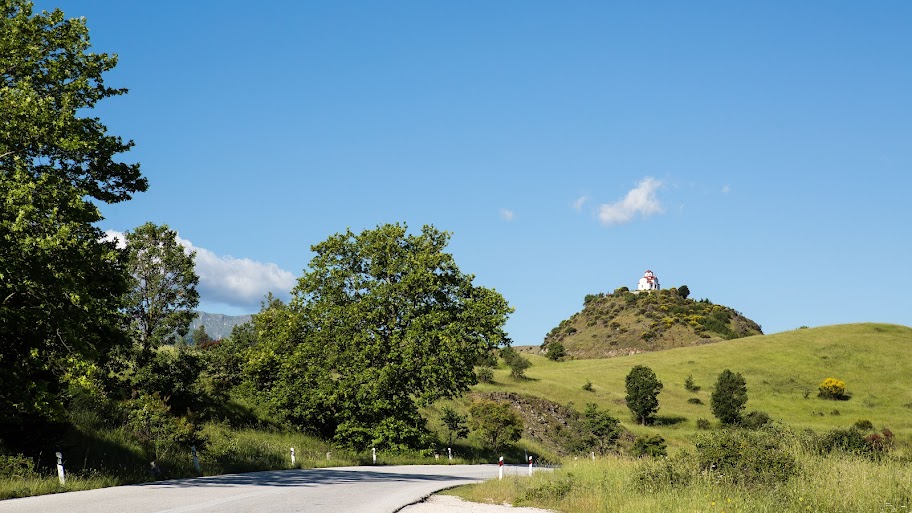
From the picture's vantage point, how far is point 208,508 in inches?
509

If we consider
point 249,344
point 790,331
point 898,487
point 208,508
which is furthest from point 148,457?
point 790,331

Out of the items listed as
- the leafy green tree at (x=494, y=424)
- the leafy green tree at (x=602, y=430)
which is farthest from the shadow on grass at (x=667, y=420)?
the leafy green tree at (x=494, y=424)

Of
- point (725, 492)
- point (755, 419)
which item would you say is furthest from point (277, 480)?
point (755, 419)

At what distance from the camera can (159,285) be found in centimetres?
3612

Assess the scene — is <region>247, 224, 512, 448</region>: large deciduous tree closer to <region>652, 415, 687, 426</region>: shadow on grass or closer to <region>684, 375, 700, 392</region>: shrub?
<region>652, 415, 687, 426</region>: shadow on grass

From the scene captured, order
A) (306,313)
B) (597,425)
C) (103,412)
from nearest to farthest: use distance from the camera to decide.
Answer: (103,412) → (306,313) → (597,425)

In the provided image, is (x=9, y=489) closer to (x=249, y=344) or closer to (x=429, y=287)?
(x=429, y=287)

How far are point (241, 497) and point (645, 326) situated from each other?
15381 cm

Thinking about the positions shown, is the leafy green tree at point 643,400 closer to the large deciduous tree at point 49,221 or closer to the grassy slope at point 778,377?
the grassy slope at point 778,377

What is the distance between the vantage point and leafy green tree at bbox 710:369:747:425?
7481 centimetres

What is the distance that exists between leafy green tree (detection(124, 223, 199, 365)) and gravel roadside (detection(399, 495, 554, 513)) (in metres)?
23.0

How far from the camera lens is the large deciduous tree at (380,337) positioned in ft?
115

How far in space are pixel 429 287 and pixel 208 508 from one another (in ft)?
77.2

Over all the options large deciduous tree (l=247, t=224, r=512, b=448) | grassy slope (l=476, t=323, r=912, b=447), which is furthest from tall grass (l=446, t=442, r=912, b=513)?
grassy slope (l=476, t=323, r=912, b=447)
